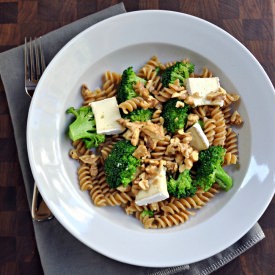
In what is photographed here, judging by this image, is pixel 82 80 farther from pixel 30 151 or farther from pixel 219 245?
pixel 219 245

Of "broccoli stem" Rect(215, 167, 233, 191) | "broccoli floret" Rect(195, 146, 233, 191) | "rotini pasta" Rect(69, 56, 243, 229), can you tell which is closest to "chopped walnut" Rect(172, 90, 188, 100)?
"rotini pasta" Rect(69, 56, 243, 229)

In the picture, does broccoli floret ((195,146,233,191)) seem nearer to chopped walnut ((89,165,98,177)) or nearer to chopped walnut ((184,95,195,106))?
chopped walnut ((184,95,195,106))

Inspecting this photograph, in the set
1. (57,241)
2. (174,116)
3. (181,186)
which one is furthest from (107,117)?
(57,241)

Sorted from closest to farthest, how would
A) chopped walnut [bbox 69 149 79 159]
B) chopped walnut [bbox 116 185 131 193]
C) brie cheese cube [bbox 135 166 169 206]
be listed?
brie cheese cube [bbox 135 166 169 206] < chopped walnut [bbox 116 185 131 193] < chopped walnut [bbox 69 149 79 159]

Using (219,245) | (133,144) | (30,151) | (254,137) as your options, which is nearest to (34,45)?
(30,151)

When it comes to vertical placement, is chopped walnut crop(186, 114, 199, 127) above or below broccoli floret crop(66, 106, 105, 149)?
above

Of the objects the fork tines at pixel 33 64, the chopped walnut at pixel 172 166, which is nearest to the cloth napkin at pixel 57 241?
the fork tines at pixel 33 64

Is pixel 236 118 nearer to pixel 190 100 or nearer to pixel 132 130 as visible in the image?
pixel 190 100
